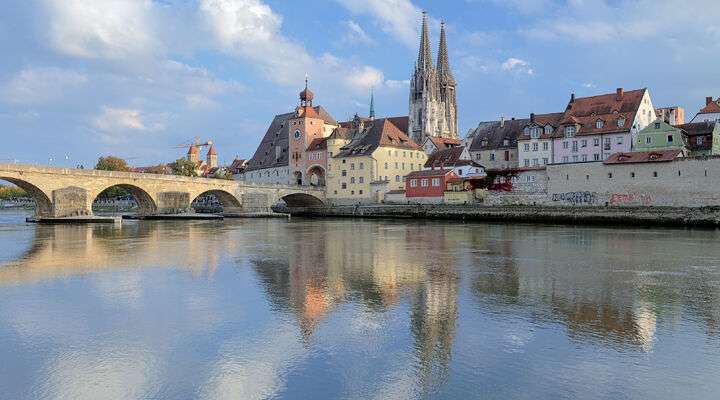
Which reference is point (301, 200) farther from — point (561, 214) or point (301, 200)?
point (561, 214)

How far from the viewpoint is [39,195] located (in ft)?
153

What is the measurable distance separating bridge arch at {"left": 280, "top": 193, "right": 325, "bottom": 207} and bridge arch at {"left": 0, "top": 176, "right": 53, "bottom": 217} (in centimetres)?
2880

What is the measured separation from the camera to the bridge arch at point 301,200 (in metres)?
72.8

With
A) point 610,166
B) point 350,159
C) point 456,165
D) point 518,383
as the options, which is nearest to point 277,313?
point 518,383

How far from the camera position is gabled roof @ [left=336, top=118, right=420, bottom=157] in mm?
70875

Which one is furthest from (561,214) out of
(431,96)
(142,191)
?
(431,96)

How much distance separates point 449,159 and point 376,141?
10156 millimetres

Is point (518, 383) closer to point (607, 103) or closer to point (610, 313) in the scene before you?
point (610, 313)

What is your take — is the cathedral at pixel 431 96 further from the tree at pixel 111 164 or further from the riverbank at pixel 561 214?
the tree at pixel 111 164

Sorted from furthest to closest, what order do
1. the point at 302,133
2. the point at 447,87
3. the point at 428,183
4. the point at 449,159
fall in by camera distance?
the point at 447,87 < the point at 302,133 < the point at 449,159 < the point at 428,183

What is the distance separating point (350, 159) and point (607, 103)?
30081 millimetres

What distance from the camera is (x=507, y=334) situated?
10000mm

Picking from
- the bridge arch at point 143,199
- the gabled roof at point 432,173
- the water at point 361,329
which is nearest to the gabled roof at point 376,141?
the gabled roof at point 432,173

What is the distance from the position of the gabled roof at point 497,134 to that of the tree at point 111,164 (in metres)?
57.8
